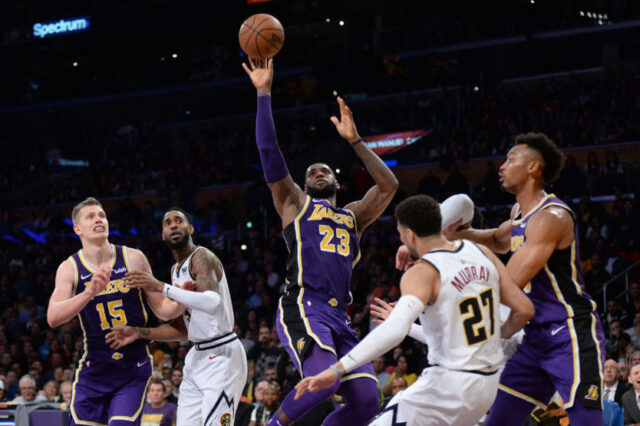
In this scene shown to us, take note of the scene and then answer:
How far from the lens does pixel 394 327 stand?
4.19 metres

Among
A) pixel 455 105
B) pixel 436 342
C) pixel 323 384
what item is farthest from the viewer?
pixel 455 105

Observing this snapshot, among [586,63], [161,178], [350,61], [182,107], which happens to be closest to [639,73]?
[586,63]

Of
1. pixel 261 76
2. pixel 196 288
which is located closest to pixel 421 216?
pixel 261 76

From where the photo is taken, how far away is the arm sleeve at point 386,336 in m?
4.18

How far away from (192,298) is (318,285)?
3.18 feet

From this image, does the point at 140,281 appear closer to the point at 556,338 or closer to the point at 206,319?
the point at 206,319

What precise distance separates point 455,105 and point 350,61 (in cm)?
495

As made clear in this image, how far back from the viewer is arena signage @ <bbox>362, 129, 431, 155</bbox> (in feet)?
66.3

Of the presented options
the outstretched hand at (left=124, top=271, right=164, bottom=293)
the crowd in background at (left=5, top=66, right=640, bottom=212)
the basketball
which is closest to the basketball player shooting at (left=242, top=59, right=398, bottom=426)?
the basketball

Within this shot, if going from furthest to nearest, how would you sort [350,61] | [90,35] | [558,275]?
[90,35] → [350,61] → [558,275]

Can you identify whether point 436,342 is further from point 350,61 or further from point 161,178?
point 350,61

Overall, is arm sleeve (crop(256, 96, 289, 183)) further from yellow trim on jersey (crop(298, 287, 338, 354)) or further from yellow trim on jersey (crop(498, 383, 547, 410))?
yellow trim on jersey (crop(498, 383, 547, 410))

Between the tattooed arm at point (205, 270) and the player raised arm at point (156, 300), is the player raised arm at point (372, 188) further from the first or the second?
the player raised arm at point (156, 300)

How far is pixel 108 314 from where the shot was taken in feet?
20.8
